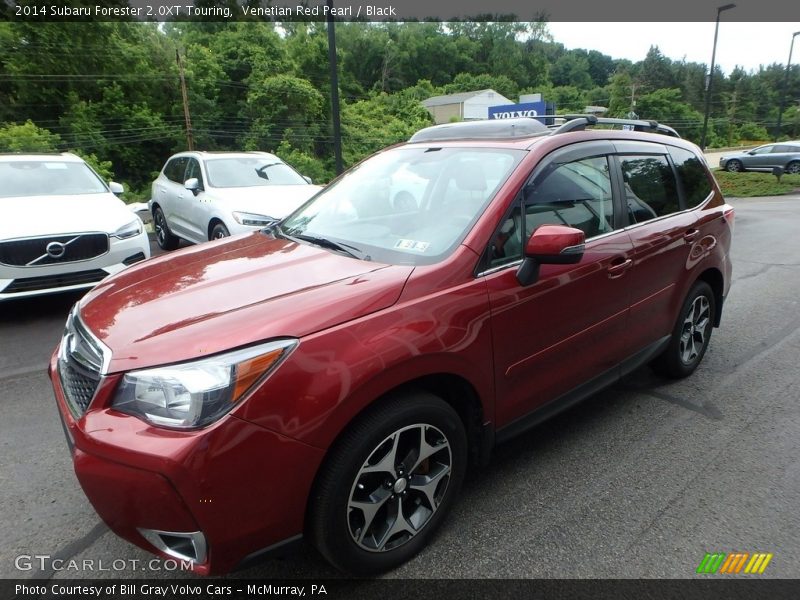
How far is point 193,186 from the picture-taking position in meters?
7.68

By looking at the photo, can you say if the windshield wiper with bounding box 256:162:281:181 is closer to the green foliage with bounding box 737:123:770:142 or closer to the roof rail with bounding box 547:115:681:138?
the roof rail with bounding box 547:115:681:138

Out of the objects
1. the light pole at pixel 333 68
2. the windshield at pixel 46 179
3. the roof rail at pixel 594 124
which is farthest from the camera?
the light pole at pixel 333 68

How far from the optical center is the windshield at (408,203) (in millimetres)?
2594

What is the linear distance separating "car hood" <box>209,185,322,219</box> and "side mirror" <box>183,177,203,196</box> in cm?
26

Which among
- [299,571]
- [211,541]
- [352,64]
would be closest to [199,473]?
[211,541]

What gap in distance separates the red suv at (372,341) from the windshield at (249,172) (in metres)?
4.89

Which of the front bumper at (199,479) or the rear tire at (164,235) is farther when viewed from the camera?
the rear tire at (164,235)

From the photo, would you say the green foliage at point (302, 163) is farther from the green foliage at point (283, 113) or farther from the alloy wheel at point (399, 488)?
the alloy wheel at point (399, 488)

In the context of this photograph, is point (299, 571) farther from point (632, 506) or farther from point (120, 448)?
point (632, 506)

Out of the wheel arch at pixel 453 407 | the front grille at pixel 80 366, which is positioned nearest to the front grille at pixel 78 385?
the front grille at pixel 80 366

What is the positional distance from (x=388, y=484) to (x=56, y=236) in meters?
4.73

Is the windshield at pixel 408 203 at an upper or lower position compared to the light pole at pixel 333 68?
lower

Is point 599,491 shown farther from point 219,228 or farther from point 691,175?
point 219,228

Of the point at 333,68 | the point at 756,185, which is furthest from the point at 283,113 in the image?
the point at 333,68
